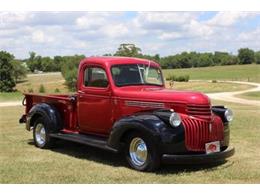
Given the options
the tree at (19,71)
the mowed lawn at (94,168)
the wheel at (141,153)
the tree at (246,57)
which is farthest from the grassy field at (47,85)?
the tree at (246,57)

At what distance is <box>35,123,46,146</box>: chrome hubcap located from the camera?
35.4 ft

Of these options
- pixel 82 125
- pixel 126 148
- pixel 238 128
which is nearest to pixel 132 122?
pixel 126 148

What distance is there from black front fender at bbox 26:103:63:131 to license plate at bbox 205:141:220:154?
140 inches

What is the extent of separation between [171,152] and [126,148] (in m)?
0.94

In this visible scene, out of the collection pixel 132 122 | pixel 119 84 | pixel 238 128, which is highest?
pixel 119 84

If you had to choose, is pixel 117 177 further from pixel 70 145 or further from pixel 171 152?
pixel 70 145

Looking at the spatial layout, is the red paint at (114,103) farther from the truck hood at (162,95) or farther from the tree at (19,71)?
the tree at (19,71)

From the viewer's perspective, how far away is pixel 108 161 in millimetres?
9203

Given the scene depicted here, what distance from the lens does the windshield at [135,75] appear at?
9289 mm

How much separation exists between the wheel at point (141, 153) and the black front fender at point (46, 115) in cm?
246

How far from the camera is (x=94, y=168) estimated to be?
849 centimetres

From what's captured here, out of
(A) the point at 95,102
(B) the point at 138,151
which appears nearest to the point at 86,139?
(A) the point at 95,102

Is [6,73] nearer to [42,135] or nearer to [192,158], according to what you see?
[42,135]

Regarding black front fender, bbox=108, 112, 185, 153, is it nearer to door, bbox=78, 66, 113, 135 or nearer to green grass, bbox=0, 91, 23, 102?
door, bbox=78, 66, 113, 135
